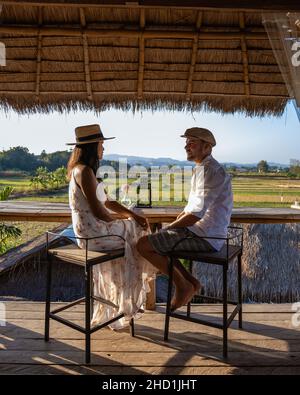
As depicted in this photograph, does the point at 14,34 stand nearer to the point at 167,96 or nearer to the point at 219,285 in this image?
the point at 167,96

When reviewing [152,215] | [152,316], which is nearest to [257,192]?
[152,215]

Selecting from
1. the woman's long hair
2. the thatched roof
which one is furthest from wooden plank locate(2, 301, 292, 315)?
the thatched roof

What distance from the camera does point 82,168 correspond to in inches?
98.4

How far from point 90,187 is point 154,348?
1021 mm

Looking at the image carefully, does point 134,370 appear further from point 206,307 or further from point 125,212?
point 206,307

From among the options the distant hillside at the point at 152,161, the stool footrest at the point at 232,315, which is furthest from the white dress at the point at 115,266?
the distant hillside at the point at 152,161

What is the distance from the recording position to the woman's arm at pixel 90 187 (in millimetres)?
2475

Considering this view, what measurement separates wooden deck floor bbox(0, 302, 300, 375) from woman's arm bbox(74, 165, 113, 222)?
79cm

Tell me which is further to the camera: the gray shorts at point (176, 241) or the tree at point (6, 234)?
the tree at point (6, 234)

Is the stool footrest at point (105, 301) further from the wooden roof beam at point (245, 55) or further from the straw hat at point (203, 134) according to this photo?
the wooden roof beam at point (245, 55)

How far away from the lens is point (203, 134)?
2.69m
